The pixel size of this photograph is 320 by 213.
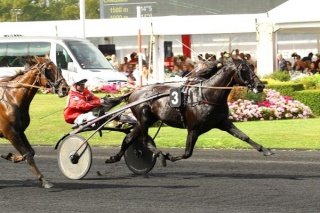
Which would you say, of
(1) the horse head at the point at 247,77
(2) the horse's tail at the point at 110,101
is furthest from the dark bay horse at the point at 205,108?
(2) the horse's tail at the point at 110,101

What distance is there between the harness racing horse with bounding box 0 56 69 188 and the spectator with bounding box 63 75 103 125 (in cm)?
78

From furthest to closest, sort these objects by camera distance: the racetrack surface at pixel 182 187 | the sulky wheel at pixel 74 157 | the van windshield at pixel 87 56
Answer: the van windshield at pixel 87 56, the sulky wheel at pixel 74 157, the racetrack surface at pixel 182 187

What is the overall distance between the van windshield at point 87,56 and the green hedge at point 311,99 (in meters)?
7.70

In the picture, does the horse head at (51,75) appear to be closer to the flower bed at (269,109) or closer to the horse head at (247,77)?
the horse head at (247,77)

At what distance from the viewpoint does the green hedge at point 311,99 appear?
21.8m

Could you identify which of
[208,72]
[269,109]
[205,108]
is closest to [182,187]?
[205,108]

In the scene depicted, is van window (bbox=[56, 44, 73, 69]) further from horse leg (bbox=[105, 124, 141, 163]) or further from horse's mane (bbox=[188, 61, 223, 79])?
horse's mane (bbox=[188, 61, 223, 79])

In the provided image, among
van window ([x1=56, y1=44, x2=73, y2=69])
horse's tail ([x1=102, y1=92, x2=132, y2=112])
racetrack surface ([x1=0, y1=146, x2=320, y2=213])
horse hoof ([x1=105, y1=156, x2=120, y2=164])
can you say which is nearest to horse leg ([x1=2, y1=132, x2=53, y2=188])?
racetrack surface ([x1=0, y1=146, x2=320, y2=213])

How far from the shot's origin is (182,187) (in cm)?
1116

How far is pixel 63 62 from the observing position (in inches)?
1089

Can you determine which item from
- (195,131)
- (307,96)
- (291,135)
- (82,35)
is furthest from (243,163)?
→ (82,35)

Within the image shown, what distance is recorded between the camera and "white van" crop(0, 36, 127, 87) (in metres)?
26.7

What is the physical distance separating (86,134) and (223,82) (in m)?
7.12

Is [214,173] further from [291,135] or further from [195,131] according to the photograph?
[291,135]
